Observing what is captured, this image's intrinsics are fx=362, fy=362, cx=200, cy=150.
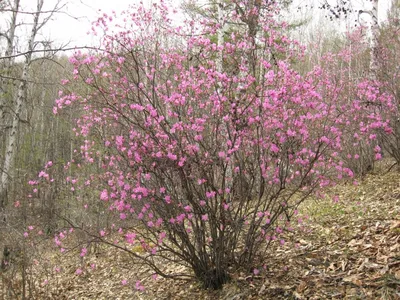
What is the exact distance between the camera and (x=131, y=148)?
3.71 metres

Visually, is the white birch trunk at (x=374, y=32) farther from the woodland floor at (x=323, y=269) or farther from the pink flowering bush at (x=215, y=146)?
the pink flowering bush at (x=215, y=146)

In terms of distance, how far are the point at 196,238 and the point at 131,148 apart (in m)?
1.23

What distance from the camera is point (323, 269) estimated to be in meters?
3.76

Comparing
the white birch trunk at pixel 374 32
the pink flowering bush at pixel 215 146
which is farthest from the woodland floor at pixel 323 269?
the white birch trunk at pixel 374 32

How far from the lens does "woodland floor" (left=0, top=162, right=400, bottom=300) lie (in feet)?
10.9

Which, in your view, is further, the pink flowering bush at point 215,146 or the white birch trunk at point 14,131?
the white birch trunk at point 14,131

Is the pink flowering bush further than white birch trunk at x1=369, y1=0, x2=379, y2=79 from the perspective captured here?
No

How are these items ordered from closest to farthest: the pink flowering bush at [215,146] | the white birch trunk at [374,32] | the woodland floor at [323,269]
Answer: the woodland floor at [323,269] → the pink flowering bush at [215,146] → the white birch trunk at [374,32]

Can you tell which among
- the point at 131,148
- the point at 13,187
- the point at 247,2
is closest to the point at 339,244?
the point at 131,148

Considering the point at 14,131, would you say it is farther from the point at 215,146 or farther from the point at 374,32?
the point at 374,32

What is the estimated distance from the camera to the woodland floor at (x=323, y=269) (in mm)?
3318

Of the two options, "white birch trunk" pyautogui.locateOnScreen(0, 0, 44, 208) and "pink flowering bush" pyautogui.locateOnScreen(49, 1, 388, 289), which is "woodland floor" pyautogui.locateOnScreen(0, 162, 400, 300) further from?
"white birch trunk" pyautogui.locateOnScreen(0, 0, 44, 208)

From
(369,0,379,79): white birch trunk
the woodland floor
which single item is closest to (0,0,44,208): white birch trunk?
the woodland floor

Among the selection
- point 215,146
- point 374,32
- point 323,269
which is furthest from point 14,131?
point 374,32
